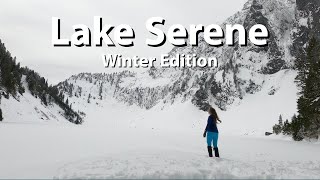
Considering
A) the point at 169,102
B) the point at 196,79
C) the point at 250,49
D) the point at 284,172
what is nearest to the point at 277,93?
the point at 250,49

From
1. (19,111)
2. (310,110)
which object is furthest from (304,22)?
(310,110)

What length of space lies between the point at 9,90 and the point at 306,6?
388 ft

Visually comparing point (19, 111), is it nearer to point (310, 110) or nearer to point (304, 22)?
point (310, 110)

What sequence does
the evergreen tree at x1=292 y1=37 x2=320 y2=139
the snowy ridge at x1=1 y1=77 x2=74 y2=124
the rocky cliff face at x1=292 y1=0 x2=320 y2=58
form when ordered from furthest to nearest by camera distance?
1. the rocky cliff face at x1=292 y1=0 x2=320 y2=58
2. the snowy ridge at x1=1 y1=77 x2=74 y2=124
3. the evergreen tree at x1=292 y1=37 x2=320 y2=139

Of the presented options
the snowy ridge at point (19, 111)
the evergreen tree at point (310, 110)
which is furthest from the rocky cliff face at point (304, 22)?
the evergreen tree at point (310, 110)

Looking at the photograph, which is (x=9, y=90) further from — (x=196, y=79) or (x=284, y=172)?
(x=196, y=79)

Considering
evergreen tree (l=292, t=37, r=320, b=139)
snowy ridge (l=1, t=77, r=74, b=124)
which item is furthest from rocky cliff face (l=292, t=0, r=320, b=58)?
evergreen tree (l=292, t=37, r=320, b=139)

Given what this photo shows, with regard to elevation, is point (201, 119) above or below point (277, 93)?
below

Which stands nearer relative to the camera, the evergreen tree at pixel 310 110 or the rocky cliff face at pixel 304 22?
the evergreen tree at pixel 310 110

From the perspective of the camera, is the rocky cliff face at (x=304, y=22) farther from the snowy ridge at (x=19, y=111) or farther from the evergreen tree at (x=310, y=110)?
the evergreen tree at (x=310, y=110)

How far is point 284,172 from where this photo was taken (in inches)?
448

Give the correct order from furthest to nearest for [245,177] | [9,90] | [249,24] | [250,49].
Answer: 1. [249,24]
2. [250,49]
3. [9,90]
4. [245,177]

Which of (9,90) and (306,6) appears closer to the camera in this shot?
(9,90)

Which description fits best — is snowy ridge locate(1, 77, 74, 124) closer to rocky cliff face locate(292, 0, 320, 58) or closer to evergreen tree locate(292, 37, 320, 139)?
evergreen tree locate(292, 37, 320, 139)
